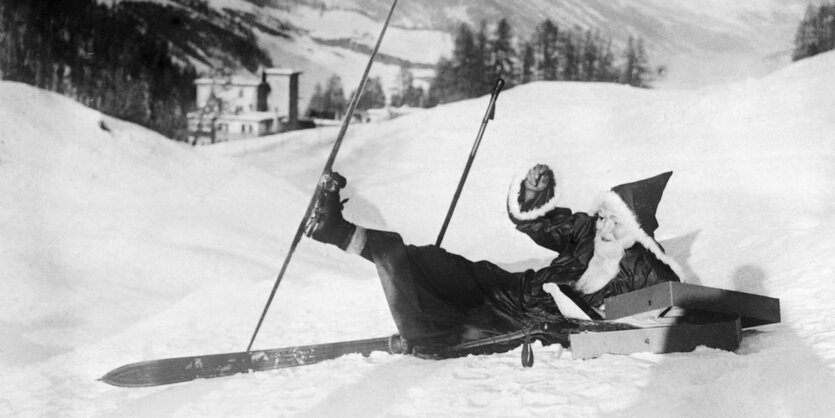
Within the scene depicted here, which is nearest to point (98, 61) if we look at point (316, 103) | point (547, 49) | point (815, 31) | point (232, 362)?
point (316, 103)

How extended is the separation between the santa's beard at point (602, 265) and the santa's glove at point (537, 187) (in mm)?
250

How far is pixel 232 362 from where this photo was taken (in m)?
3.42

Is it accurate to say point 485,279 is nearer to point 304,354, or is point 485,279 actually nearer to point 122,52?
point 304,354

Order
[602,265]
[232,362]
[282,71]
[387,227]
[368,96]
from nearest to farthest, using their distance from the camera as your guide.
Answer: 1. [232,362]
2. [602,265]
3. [387,227]
4. [282,71]
5. [368,96]

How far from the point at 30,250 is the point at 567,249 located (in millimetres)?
2016

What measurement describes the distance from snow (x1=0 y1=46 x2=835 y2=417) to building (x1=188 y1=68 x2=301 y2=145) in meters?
0.08

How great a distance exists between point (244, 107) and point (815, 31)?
279 centimetres

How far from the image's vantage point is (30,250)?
3.62 meters

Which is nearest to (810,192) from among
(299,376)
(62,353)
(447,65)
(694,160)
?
(694,160)

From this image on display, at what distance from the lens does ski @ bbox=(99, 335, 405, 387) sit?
10.9ft

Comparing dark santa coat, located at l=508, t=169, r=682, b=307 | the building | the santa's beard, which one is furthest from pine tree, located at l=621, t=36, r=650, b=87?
the building

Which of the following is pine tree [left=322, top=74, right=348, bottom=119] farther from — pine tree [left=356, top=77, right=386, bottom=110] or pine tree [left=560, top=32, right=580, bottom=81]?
pine tree [left=560, top=32, right=580, bottom=81]

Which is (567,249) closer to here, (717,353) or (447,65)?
(717,353)

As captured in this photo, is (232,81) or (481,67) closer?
(232,81)
